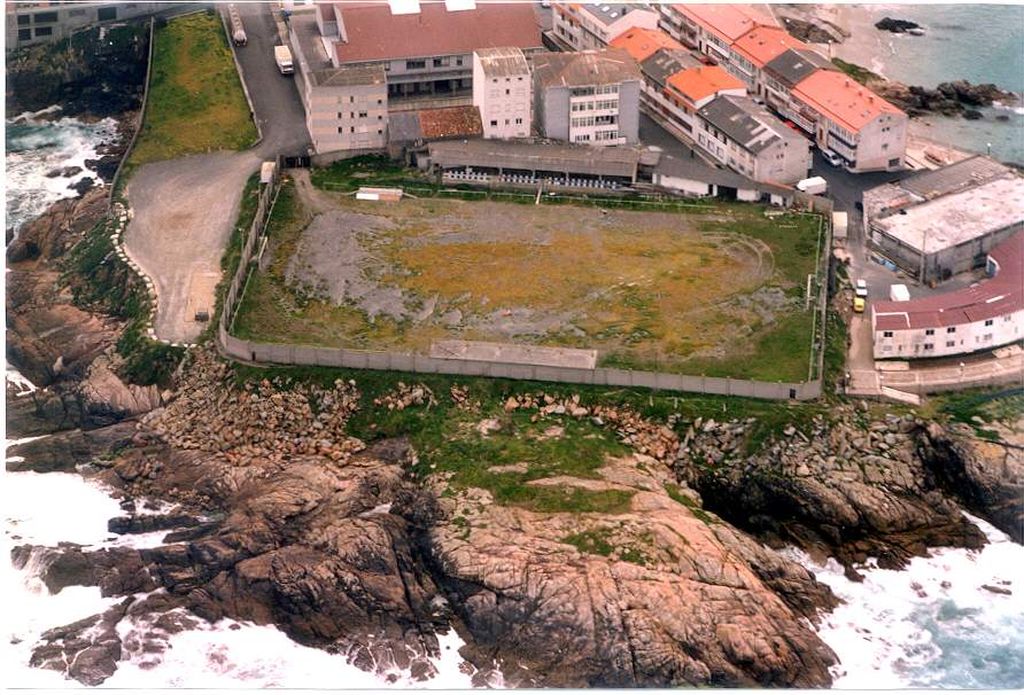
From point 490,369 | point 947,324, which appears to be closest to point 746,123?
point 947,324

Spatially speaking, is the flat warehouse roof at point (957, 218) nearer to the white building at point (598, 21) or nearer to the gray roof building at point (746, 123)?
the gray roof building at point (746, 123)

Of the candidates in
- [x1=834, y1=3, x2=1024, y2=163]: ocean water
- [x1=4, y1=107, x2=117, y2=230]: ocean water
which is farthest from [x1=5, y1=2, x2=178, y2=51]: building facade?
[x1=834, y1=3, x2=1024, y2=163]: ocean water

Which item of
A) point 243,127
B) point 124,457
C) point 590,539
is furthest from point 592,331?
point 243,127

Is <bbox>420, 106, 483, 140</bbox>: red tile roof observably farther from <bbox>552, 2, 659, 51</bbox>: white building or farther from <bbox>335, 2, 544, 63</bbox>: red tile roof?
<bbox>552, 2, 659, 51</bbox>: white building

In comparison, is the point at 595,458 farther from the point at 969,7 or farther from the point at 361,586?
the point at 969,7

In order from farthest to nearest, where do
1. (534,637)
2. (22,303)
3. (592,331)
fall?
(22,303)
(592,331)
(534,637)

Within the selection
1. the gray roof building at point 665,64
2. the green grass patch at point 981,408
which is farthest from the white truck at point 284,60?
the green grass patch at point 981,408
